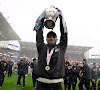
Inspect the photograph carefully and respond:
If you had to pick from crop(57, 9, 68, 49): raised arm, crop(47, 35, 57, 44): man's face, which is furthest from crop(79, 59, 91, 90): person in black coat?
crop(47, 35, 57, 44): man's face

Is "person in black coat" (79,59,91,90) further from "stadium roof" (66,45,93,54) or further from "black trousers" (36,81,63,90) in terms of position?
"stadium roof" (66,45,93,54)

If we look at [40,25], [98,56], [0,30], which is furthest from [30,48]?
[40,25]

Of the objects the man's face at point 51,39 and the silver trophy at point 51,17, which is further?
the man's face at point 51,39

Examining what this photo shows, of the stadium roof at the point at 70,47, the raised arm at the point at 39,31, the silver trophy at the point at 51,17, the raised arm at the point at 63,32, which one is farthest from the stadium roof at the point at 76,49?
the silver trophy at the point at 51,17

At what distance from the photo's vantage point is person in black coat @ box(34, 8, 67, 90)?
1924mm

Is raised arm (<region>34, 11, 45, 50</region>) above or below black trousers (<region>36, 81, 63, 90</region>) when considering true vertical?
above

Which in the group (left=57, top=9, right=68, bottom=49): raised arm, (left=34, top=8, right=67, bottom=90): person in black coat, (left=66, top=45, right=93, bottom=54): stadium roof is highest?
(left=66, top=45, right=93, bottom=54): stadium roof

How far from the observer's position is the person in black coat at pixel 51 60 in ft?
6.31

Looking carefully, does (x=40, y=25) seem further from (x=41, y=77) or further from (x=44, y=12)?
(x=41, y=77)

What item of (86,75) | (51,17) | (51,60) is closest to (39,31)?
(51,17)

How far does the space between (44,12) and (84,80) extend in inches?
212

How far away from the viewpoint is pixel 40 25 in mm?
2146

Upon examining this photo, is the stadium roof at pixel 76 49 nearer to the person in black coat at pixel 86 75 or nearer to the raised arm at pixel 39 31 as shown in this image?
the person in black coat at pixel 86 75

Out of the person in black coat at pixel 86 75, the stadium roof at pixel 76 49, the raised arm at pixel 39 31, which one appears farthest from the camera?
the stadium roof at pixel 76 49
